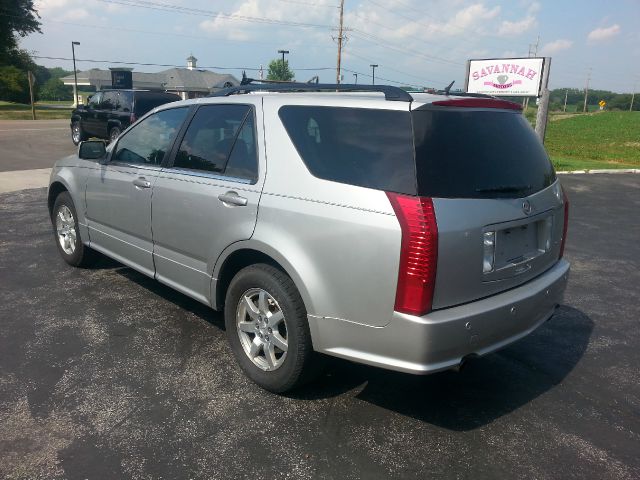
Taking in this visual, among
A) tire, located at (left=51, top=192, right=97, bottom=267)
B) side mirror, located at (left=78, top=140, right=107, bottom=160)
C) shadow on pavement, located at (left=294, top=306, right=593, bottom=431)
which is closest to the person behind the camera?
shadow on pavement, located at (left=294, top=306, right=593, bottom=431)

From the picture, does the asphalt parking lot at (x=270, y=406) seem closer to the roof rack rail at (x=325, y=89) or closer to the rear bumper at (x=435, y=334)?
the rear bumper at (x=435, y=334)

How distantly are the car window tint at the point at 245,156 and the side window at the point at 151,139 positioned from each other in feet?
2.70

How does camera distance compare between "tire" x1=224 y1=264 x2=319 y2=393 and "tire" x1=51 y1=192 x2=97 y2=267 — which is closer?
"tire" x1=224 y1=264 x2=319 y2=393

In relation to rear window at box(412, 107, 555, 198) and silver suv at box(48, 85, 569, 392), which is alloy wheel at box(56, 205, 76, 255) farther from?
rear window at box(412, 107, 555, 198)

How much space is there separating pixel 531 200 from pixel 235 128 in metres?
1.95

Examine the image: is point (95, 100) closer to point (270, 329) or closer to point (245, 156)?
point (245, 156)

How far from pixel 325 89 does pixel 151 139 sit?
169 cm

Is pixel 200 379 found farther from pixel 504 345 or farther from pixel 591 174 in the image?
pixel 591 174

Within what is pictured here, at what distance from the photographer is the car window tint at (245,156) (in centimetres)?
338

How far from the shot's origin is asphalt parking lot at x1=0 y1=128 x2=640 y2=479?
8.86 feet

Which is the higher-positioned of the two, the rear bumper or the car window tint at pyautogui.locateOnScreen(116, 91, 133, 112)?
the car window tint at pyautogui.locateOnScreen(116, 91, 133, 112)

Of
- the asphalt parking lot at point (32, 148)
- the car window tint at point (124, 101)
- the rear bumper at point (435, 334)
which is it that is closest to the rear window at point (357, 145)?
the rear bumper at point (435, 334)

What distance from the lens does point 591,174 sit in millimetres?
14875

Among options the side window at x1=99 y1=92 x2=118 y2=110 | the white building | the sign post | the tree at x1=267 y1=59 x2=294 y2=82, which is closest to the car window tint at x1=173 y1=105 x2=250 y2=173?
the sign post
